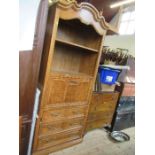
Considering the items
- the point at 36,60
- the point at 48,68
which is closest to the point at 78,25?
the point at 48,68

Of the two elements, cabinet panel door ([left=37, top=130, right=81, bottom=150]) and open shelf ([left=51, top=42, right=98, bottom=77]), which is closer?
cabinet panel door ([left=37, top=130, right=81, bottom=150])

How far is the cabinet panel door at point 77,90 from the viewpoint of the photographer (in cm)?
198

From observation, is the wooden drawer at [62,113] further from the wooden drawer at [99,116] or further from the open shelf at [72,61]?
the open shelf at [72,61]

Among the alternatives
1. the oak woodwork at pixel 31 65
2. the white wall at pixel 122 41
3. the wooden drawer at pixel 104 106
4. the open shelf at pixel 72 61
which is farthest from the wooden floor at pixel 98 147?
the white wall at pixel 122 41

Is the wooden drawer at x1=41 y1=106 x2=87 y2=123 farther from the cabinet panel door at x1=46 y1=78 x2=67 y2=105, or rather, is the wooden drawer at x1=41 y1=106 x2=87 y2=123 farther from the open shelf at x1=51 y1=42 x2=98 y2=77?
the open shelf at x1=51 y1=42 x2=98 y2=77

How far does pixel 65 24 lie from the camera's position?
2.14m

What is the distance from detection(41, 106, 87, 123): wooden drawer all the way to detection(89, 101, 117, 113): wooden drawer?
28 cm

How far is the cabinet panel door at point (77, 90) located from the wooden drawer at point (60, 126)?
30 centimetres

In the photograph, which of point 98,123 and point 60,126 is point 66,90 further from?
point 98,123

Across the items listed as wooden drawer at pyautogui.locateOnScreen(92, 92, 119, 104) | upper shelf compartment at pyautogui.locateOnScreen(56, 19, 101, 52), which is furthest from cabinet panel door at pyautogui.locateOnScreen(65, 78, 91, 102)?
upper shelf compartment at pyautogui.locateOnScreen(56, 19, 101, 52)

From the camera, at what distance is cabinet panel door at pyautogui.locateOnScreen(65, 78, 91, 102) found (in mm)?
1978
